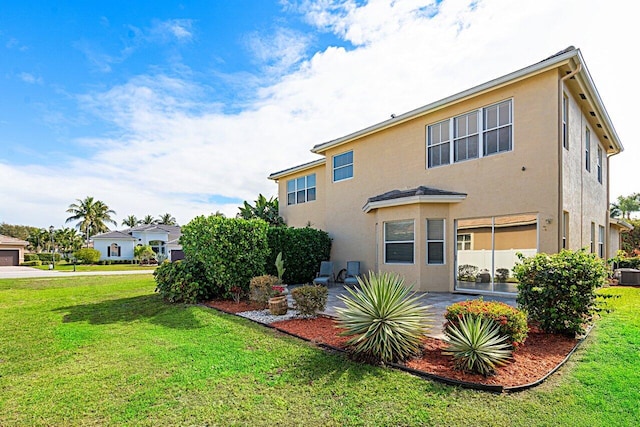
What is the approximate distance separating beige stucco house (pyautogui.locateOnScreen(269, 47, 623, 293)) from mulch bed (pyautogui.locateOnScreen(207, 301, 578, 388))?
15.5ft

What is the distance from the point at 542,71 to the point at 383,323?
907 centimetres

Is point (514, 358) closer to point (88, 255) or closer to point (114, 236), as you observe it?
point (88, 255)

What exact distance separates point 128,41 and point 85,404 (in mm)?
11891

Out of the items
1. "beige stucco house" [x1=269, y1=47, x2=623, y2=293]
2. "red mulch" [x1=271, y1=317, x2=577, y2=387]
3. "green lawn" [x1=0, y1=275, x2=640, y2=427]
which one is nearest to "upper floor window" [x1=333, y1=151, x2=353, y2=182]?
"beige stucco house" [x1=269, y1=47, x2=623, y2=293]

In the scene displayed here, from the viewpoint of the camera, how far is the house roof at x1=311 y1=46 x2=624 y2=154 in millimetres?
9602

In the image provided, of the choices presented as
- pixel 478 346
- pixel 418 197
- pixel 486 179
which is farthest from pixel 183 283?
pixel 486 179

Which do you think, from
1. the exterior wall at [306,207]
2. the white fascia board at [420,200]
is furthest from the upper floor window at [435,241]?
the exterior wall at [306,207]

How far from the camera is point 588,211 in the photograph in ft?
43.3

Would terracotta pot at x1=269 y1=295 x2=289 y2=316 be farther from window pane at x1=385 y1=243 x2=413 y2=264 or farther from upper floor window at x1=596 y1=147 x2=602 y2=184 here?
upper floor window at x1=596 y1=147 x2=602 y2=184

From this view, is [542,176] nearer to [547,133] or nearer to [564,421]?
[547,133]

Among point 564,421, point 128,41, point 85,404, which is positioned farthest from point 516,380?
point 128,41

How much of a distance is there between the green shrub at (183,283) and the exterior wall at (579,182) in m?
11.1

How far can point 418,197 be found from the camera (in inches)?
471

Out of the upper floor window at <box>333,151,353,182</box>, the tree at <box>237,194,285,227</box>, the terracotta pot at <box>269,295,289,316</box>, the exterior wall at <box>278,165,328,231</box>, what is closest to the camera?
the terracotta pot at <box>269,295,289,316</box>
